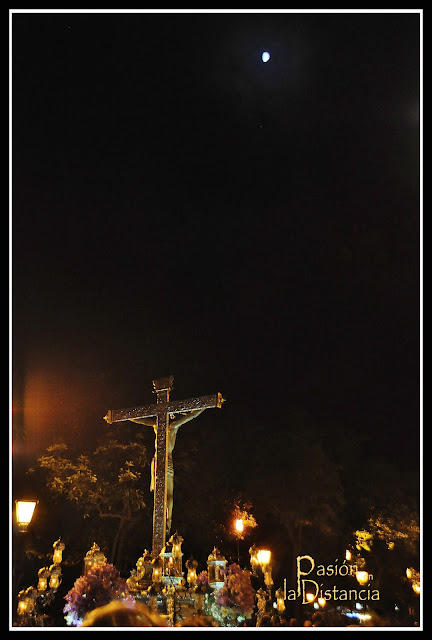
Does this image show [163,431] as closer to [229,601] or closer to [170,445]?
[170,445]

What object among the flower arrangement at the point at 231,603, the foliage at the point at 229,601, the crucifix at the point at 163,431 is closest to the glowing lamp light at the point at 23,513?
the foliage at the point at 229,601

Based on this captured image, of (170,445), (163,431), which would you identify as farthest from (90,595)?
(163,431)

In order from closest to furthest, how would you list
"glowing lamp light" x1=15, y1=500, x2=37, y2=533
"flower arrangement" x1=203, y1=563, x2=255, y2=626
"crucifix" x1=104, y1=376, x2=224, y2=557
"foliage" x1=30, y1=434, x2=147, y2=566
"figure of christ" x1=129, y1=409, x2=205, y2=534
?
1. "glowing lamp light" x1=15, y1=500, x2=37, y2=533
2. "flower arrangement" x1=203, y1=563, x2=255, y2=626
3. "crucifix" x1=104, y1=376, x2=224, y2=557
4. "figure of christ" x1=129, y1=409, x2=205, y2=534
5. "foliage" x1=30, y1=434, x2=147, y2=566

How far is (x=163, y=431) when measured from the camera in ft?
37.9

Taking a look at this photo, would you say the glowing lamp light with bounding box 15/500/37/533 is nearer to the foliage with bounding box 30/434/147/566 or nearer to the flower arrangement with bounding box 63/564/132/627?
the flower arrangement with bounding box 63/564/132/627

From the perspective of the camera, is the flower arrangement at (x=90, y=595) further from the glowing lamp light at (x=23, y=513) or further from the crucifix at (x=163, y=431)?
the glowing lamp light at (x=23, y=513)

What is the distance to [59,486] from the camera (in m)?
16.1

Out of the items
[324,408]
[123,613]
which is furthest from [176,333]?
[123,613]

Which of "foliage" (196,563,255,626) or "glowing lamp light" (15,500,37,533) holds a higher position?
"glowing lamp light" (15,500,37,533)

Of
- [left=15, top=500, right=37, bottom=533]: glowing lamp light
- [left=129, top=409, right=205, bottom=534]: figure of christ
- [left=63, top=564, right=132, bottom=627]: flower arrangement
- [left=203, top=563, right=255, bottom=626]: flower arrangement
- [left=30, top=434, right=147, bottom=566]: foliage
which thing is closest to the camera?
[left=15, top=500, right=37, bottom=533]: glowing lamp light

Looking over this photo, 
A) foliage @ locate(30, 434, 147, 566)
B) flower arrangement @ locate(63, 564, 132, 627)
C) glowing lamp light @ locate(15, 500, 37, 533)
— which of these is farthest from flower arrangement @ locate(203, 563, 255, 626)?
foliage @ locate(30, 434, 147, 566)

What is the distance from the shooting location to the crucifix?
11.0 meters

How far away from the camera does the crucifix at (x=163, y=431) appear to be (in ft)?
36.1
